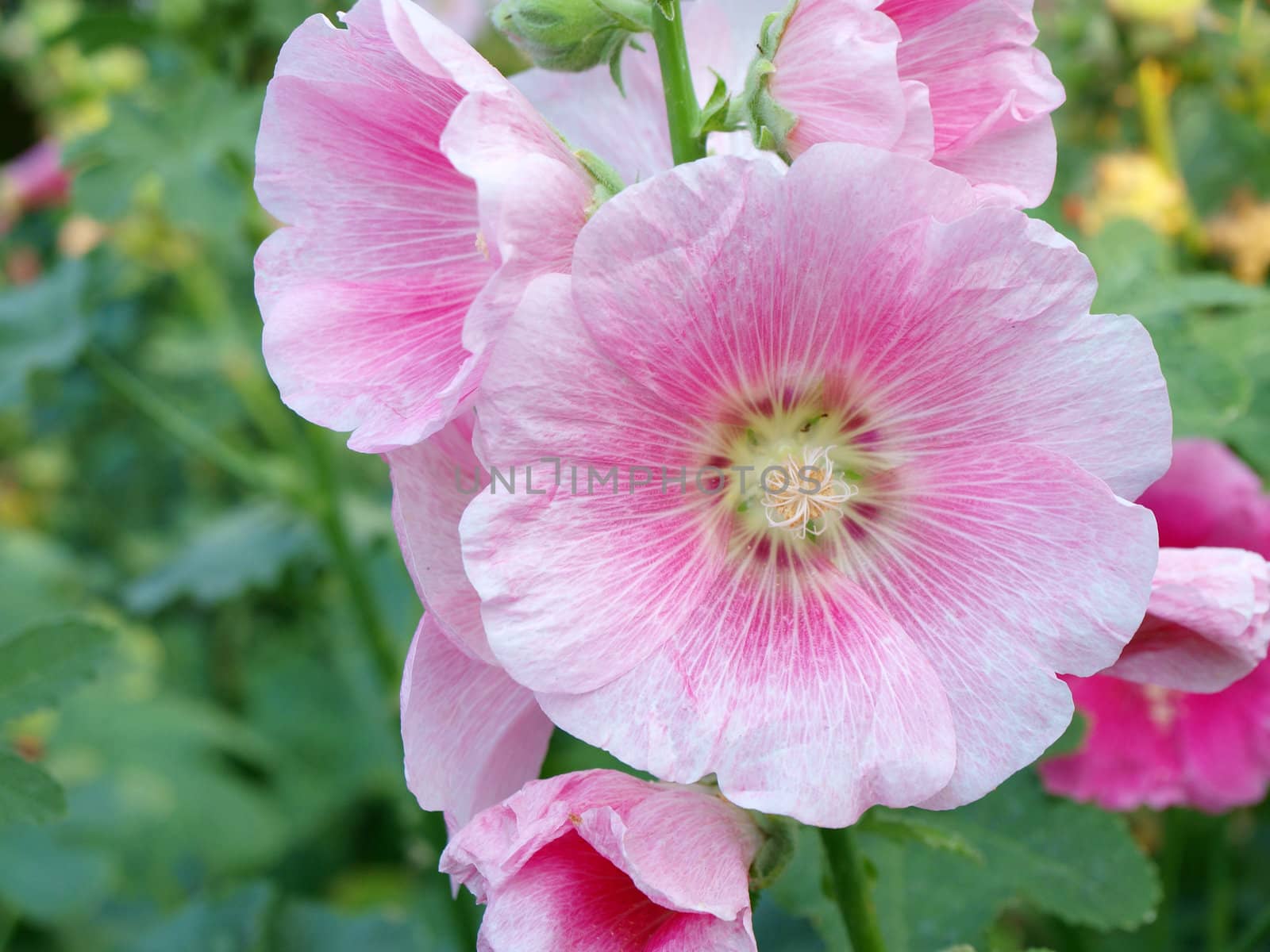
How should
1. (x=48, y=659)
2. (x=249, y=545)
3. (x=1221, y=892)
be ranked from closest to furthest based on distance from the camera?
(x=48, y=659) < (x=1221, y=892) < (x=249, y=545)

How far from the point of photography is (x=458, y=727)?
1031mm

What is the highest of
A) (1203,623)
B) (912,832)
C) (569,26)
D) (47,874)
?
(569,26)

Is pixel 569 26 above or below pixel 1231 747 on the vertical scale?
above

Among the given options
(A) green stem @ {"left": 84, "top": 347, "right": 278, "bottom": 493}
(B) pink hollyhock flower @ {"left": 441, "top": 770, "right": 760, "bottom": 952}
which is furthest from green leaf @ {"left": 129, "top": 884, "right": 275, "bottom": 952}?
(B) pink hollyhock flower @ {"left": 441, "top": 770, "right": 760, "bottom": 952}

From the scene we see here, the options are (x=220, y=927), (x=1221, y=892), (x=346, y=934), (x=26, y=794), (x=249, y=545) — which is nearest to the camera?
(x=26, y=794)

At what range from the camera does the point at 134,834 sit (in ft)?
9.22

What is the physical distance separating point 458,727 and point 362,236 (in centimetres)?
41

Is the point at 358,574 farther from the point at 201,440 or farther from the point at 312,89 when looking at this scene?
the point at 312,89

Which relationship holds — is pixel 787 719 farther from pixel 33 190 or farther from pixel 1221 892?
pixel 33 190

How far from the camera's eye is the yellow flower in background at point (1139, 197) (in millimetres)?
2082

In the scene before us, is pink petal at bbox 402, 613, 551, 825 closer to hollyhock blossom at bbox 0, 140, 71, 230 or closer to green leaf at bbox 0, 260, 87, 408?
green leaf at bbox 0, 260, 87, 408

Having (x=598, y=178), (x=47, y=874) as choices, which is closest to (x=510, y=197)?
(x=598, y=178)

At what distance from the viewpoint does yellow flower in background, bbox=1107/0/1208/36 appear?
2148mm

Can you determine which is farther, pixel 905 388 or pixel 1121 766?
pixel 1121 766
